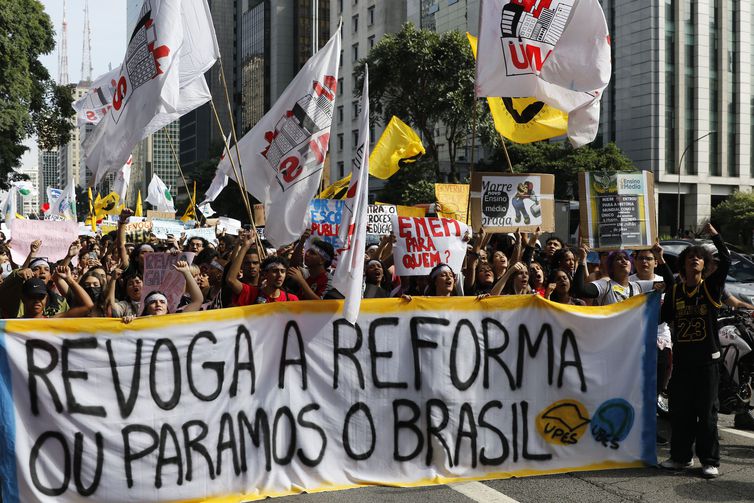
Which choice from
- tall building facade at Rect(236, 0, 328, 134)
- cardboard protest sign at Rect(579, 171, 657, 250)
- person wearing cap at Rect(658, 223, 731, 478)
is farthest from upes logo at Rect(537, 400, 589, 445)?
tall building facade at Rect(236, 0, 328, 134)

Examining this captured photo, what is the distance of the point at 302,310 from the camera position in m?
5.58

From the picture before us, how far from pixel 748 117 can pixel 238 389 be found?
5709 centimetres

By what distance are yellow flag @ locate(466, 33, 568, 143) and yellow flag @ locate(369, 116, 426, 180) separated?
Result: 5.24 meters

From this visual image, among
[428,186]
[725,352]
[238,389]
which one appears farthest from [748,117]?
[238,389]

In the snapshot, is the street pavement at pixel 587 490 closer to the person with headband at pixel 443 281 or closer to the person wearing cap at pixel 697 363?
the person wearing cap at pixel 697 363

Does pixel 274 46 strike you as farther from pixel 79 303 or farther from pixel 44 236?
pixel 79 303

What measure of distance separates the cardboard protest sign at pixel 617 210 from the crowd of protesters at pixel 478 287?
175mm

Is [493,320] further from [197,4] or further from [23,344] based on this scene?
[197,4]

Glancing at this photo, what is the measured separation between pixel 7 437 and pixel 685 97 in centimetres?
5341

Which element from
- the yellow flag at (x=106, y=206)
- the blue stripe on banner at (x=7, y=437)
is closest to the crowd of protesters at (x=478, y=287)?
the blue stripe on banner at (x=7, y=437)

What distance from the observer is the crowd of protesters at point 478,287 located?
5930 millimetres

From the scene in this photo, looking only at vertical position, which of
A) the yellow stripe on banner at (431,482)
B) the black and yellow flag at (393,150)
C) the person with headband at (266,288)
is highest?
the black and yellow flag at (393,150)

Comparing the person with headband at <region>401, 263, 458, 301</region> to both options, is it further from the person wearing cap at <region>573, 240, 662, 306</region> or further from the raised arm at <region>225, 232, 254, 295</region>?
→ the raised arm at <region>225, 232, 254, 295</region>

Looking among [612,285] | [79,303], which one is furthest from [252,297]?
[612,285]
